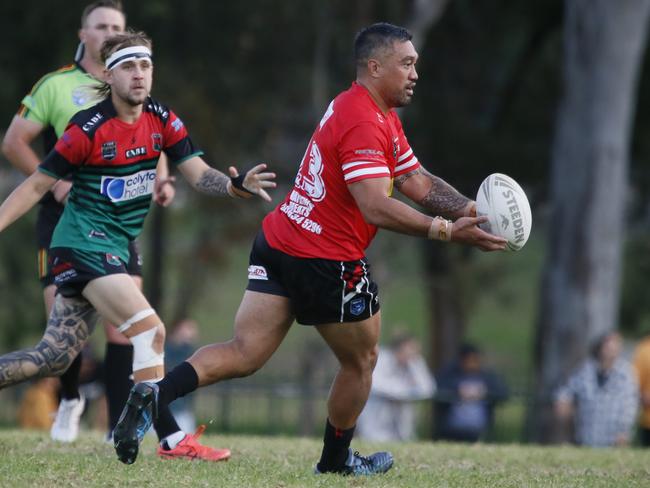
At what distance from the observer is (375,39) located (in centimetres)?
634

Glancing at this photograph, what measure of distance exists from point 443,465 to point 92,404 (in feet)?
37.1

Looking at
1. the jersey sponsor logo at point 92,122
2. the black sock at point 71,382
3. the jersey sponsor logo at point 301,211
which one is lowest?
the black sock at point 71,382

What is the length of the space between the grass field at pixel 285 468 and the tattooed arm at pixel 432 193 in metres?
1.45

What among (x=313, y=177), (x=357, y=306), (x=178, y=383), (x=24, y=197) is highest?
(x=313, y=177)

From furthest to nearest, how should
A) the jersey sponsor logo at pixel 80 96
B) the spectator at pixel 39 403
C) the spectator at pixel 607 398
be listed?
the spectator at pixel 39 403, the spectator at pixel 607 398, the jersey sponsor logo at pixel 80 96

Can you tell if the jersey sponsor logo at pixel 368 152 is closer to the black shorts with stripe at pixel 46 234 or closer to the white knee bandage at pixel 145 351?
the white knee bandage at pixel 145 351

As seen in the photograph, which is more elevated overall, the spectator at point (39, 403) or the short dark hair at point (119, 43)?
the short dark hair at point (119, 43)

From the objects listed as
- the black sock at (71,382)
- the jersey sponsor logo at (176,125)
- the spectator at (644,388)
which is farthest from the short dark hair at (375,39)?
the spectator at (644,388)

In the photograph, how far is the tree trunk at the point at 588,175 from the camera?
58.2ft

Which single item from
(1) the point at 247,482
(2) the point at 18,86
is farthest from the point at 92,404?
(1) the point at 247,482

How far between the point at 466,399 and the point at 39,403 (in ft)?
18.2

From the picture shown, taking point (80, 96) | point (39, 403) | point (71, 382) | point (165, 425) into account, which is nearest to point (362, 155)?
point (165, 425)

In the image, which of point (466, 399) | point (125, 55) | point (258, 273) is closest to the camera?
point (258, 273)

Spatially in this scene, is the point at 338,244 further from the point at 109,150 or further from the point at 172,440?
the point at 172,440
